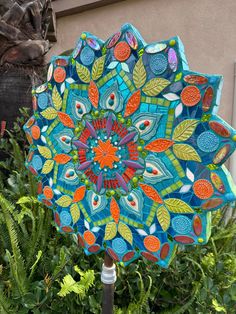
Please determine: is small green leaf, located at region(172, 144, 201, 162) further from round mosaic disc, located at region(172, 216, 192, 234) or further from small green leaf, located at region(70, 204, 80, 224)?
small green leaf, located at region(70, 204, 80, 224)

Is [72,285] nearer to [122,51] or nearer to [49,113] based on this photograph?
[49,113]

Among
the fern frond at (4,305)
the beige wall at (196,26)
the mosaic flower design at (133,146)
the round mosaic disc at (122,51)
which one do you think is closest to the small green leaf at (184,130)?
the mosaic flower design at (133,146)

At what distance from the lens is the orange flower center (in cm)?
82

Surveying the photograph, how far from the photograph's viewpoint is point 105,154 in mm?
→ 829

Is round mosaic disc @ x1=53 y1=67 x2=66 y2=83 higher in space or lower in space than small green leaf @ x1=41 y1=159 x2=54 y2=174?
higher

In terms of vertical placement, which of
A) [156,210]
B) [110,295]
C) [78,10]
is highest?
[78,10]

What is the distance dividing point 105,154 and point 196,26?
200 cm

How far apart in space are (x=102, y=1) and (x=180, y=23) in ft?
2.50

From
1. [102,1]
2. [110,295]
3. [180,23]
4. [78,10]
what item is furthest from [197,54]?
[110,295]

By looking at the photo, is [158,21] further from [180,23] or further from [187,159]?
[187,159]

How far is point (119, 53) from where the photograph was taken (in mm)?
784

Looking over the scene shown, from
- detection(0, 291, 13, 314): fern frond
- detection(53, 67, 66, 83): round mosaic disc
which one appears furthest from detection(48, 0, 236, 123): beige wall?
detection(0, 291, 13, 314): fern frond

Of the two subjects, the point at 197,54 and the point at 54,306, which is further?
the point at 197,54

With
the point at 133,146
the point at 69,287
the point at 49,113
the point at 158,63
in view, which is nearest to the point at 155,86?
the point at 158,63
